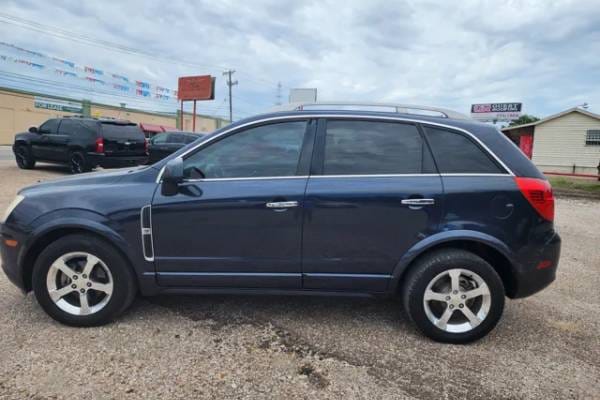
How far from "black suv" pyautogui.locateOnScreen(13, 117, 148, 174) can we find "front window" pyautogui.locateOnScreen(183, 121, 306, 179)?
29.5 ft

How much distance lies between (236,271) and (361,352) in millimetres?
1081

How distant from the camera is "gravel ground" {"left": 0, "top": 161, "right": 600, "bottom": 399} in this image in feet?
7.70

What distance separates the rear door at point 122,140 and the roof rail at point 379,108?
356 inches

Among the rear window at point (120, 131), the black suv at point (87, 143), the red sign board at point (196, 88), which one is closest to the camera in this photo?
the black suv at point (87, 143)

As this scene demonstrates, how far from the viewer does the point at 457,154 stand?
293 cm

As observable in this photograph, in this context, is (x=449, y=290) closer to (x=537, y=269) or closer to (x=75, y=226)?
(x=537, y=269)

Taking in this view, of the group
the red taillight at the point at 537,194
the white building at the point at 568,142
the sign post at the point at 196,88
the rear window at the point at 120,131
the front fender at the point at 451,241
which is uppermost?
the sign post at the point at 196,88

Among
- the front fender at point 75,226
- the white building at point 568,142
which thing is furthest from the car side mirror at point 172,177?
the white building at point 568,142

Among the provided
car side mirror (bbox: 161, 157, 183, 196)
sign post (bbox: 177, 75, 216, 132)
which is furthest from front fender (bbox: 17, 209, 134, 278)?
sign post (bbox: 177, 75, 216, 132)

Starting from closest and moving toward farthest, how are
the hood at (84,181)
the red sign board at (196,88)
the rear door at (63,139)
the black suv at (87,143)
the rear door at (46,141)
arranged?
the hood at (84,181)
the black suv at (87,143)
the rear door at (63,139)
the rear door at (46,141)
the red sign board at (196,88)

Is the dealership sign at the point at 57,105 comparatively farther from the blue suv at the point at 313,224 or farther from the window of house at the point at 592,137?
the window of house at the point at 592,137

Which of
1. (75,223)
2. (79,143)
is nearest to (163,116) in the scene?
(79,143)

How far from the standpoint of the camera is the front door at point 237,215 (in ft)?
9.39

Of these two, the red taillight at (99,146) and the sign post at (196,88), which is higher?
the sign post at (196,88)
